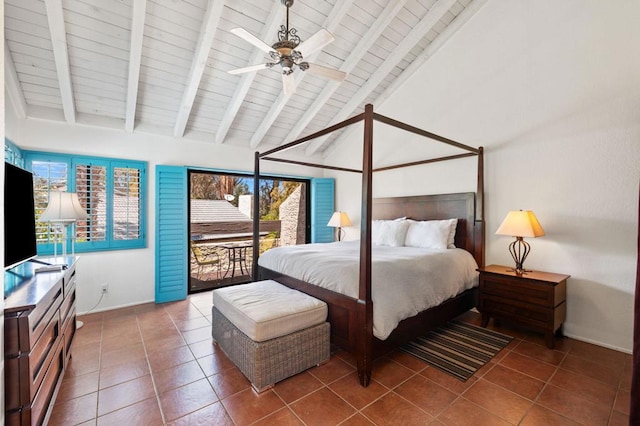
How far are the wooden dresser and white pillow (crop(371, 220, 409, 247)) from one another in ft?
10.8

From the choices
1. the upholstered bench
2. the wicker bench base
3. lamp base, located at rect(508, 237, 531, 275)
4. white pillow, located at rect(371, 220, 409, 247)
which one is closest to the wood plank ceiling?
white pillow, located at rect(371, 220, 409, 247)

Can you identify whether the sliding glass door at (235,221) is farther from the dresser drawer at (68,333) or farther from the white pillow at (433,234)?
the white pillow at (433,234)

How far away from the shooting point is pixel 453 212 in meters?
3.90

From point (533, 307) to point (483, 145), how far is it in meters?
1.96

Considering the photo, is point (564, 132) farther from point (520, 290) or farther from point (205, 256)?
point (205, 256)

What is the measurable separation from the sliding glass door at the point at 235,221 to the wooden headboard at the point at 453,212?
2.08 m

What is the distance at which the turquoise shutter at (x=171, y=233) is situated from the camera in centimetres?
412

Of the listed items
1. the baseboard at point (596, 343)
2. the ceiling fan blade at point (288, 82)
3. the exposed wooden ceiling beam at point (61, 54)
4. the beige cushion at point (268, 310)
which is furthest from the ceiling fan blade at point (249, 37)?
the baseboard at point (596, 343)

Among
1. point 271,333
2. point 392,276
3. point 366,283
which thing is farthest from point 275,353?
point 392,276

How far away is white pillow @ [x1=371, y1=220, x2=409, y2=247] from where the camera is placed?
3979mm

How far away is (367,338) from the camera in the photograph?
2160 mm

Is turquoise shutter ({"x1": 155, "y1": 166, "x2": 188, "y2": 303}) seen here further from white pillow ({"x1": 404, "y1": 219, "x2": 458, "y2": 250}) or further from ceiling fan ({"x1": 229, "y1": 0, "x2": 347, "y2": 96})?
white pillow ({"x1": 404, "y1": 219, "x2": 458, "y2": 250})

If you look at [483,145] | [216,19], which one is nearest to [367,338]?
[483,145]

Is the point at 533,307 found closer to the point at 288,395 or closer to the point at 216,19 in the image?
the point at 288,395
